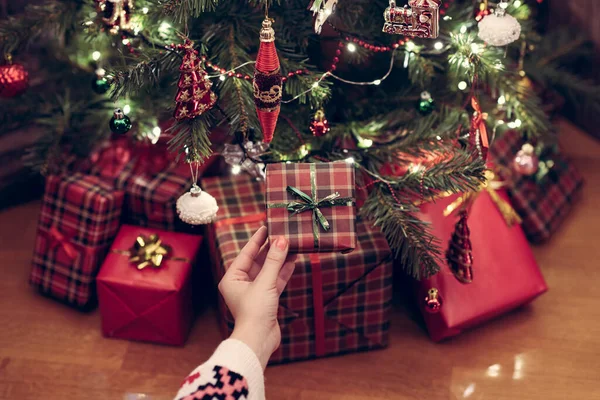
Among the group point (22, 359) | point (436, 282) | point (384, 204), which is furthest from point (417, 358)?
point (22, 359)

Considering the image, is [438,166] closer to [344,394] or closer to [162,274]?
[344,394]

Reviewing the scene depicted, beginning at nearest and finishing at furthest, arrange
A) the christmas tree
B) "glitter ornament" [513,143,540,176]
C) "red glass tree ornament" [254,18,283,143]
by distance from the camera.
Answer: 1. "red glass tree ornament" [254,18,283,143]
2. the christmas tree
3. "glitter ornament" [513,143,540,176]

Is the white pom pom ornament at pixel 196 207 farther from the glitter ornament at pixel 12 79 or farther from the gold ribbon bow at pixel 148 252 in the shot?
the glitter ornament at pixel 12 79

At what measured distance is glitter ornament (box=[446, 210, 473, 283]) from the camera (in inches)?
50.4

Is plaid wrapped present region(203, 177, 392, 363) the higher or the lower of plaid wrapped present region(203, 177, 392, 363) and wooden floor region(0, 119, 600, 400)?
the higher

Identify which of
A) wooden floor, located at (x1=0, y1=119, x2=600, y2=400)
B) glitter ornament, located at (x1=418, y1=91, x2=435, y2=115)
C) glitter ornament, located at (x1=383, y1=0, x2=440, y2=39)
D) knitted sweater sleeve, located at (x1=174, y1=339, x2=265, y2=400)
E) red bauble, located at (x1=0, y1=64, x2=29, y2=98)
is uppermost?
glitter ornament, located at (x1=383, y1=0, x2=440, y2=39)

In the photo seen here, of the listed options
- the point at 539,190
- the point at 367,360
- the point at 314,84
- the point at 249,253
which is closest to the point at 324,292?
the point at 367,360

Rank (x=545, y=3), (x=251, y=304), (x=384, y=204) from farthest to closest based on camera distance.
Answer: (x=545, y=3) < (x=384, y=204) < (x=251, y=304)

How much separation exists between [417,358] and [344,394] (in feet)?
0.60

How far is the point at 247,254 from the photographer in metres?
1.06

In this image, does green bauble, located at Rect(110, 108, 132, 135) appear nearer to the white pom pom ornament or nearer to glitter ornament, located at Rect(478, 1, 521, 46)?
the white pom pom ornament

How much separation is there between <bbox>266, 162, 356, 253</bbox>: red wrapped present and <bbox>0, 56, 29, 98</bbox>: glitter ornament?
646 millimetres

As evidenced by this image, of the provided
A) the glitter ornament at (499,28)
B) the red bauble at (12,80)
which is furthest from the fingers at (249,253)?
the red bauble at (12,80)

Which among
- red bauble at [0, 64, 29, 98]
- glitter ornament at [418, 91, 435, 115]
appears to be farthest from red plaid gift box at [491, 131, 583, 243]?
red bauble at [0, 64, 29, 98]
